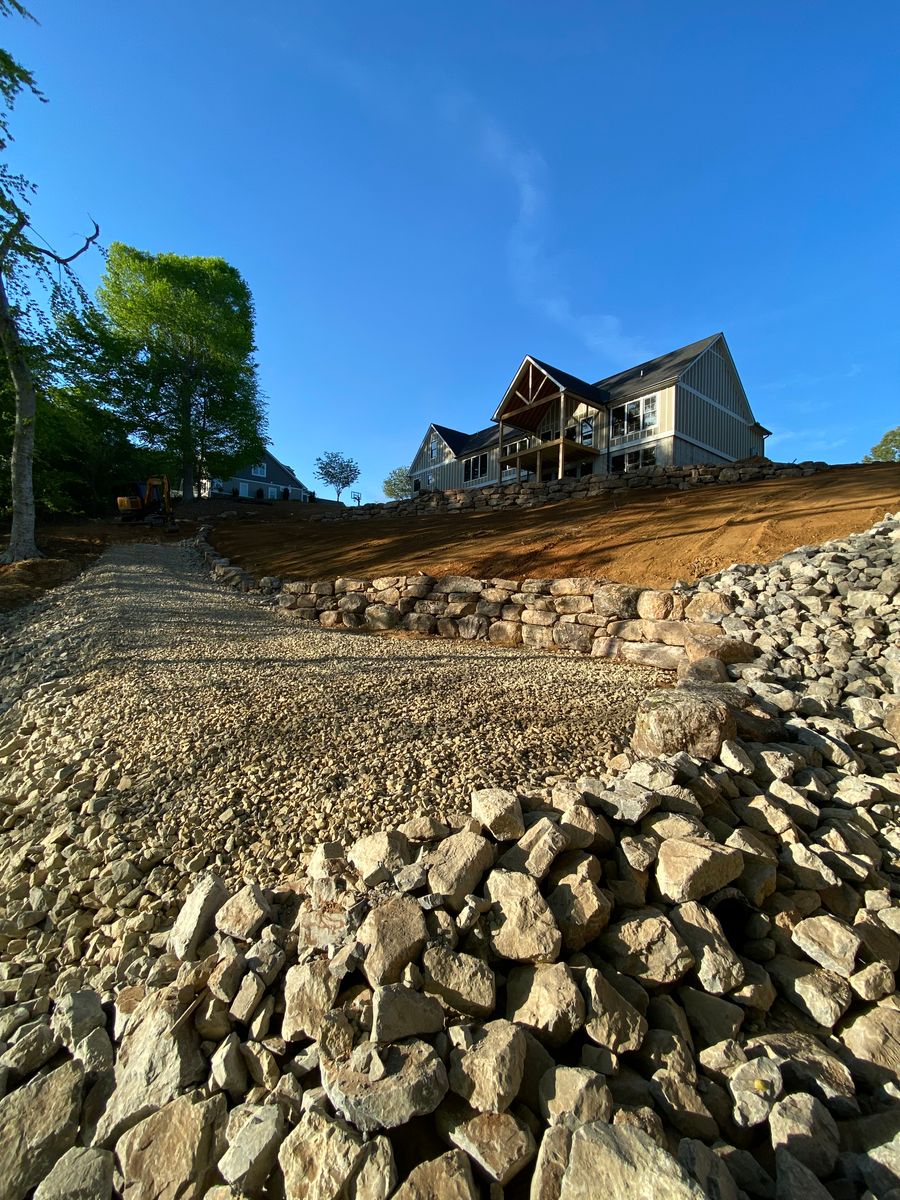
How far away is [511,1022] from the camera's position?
1772 millimetres

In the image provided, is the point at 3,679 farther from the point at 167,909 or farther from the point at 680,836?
the point at 680,836

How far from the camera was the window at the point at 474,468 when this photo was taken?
28516 mm

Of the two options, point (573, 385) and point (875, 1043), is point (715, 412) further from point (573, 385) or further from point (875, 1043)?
point (875, 1043)

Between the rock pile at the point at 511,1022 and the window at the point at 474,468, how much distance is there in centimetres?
2683

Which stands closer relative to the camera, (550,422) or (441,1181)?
(441,1181)

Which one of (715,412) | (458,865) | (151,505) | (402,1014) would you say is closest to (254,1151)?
(402,1014)

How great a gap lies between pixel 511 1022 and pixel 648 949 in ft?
2.20

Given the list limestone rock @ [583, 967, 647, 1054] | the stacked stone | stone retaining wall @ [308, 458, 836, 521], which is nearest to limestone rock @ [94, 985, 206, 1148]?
the stacked stone

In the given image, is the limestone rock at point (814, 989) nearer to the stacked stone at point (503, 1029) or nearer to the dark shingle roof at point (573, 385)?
the stacked stone at point (503, 1029)

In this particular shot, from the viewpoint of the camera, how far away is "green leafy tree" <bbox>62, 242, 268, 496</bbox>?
22.5m

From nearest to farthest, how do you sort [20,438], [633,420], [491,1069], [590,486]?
[491,1069]
[20,438]
[590,486]
[633,420]

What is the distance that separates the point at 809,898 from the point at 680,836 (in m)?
0.76

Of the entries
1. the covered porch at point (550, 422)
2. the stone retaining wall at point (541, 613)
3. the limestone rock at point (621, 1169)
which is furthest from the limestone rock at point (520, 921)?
the covered porch at point (550, 422)

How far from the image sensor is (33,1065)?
185cm
